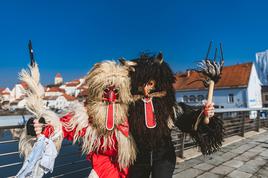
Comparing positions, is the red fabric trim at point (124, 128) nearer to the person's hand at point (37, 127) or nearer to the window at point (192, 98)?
the person's hand at point (37, 127)

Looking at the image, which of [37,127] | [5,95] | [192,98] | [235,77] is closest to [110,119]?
[37,127]

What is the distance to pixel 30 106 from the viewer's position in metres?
1.94

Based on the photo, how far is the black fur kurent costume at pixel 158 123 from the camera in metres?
2.01

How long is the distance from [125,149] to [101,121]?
0.29m

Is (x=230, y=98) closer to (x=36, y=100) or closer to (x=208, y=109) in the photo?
(x=208, y=109)

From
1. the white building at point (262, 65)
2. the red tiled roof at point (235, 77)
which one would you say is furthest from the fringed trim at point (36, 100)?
the white building at point (262, 65)

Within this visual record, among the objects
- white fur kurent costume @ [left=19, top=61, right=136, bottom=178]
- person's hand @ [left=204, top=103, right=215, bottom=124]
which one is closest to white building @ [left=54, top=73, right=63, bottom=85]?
white fur kurent costume @ [left=19, top=61, right=136, bottom=178]

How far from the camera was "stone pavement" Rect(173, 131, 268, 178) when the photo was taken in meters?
3.93

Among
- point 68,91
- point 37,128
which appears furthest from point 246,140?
point 68,91

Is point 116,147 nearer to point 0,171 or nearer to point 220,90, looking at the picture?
point 0,171

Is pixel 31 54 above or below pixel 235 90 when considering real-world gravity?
below

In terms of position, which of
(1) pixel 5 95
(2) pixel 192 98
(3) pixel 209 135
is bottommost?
(3) pixel 209 135

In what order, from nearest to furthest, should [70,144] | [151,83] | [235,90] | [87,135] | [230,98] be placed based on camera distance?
[87,135] → [151,83] → [70,144] → [235,90] → [230,98]

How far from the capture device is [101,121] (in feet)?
6.44
